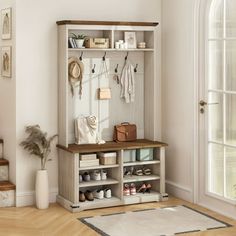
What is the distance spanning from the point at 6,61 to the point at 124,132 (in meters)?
1.46

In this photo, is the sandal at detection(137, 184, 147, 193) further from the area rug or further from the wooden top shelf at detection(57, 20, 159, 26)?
the wooden top shelf at detection(57, 20, 159, 26)

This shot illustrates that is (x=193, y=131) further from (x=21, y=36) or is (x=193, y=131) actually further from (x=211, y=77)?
(x=21, y=36)

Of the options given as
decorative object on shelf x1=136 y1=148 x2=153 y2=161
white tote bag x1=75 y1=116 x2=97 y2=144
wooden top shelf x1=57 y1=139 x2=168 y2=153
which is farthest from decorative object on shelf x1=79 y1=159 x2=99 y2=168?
decorative object on shelf x1=136 y1=148 x2=153 y2=161

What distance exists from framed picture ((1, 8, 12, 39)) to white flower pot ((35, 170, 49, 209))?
1.46 meters

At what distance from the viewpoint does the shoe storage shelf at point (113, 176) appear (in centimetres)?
562

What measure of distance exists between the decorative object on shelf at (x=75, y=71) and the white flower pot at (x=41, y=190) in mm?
934

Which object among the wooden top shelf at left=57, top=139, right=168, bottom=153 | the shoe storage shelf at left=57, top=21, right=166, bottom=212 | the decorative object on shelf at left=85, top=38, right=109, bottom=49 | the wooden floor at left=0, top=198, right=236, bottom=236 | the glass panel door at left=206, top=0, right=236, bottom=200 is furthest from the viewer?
the decorative object on shelf at left=85, top=38, right=109, bottom=49

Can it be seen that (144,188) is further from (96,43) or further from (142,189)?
(96,43)

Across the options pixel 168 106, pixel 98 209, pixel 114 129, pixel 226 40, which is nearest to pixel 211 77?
pixel 226 40

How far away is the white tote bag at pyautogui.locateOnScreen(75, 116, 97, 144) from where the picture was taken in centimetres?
592

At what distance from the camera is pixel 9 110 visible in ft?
19.5

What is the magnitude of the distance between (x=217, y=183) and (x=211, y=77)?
3.44 ft

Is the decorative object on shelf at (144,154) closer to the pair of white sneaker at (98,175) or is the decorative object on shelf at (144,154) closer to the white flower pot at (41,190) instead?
the pair of white sneaker at (98,175)

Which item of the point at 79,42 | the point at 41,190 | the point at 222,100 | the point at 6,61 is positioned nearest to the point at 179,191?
the point at 222,100
